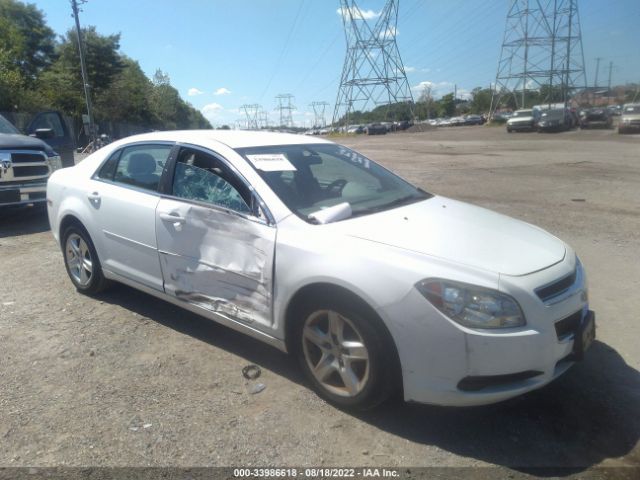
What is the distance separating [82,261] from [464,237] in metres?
3.55

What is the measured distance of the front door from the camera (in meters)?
3.26

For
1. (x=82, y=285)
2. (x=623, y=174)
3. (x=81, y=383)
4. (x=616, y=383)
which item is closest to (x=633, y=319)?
(x=616, y=383)

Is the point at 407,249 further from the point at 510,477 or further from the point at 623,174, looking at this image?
the point at 623,174

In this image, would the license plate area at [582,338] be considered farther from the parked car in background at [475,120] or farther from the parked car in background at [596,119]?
the parked car in background at [475,120]

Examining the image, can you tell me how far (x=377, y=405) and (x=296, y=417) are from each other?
0.48m

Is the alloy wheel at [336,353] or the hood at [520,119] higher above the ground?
the hood at [520,119]

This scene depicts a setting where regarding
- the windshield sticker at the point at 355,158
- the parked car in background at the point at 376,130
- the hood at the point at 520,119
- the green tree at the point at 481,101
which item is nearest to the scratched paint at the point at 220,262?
→ the windshield sticker at the point at 355,158

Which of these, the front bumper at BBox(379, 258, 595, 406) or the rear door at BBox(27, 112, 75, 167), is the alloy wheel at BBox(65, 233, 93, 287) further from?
the rear door at BBox(27, 112, 75, 167)

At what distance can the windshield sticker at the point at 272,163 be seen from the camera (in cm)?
354

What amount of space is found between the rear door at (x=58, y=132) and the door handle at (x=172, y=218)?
8.45m

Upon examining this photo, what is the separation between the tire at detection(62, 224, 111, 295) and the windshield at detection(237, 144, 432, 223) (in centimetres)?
198

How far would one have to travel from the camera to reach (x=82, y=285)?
4852mm

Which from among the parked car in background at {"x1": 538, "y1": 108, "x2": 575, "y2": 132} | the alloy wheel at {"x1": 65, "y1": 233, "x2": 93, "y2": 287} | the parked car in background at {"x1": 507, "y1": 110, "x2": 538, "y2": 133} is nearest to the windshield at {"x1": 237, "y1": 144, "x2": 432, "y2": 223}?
the alloy wheel at {"x1": 65, "y1": 233, "x2": 93, "y2": 287}

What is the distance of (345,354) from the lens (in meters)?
2.92
